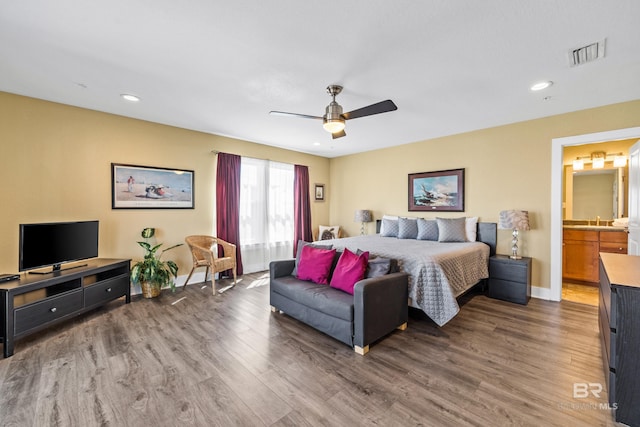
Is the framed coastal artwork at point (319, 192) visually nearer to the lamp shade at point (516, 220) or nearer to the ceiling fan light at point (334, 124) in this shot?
the ceiling fan light at point (334, 124)

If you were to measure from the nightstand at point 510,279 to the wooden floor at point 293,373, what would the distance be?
48 centimetres

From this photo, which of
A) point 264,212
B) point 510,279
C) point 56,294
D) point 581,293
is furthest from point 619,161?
point 56,294

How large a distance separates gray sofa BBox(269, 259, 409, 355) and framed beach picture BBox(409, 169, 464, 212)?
2571 mm

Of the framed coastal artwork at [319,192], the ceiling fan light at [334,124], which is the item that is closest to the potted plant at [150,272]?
the ceiling fan light at [334,124]

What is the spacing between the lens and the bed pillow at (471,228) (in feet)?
→ 14.1

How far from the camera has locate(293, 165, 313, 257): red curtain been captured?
6.04 meters

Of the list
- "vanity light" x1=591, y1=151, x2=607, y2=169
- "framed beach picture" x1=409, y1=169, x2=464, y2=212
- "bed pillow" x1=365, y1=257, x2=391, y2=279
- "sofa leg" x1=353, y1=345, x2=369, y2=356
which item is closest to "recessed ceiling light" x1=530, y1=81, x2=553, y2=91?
"framed beach picture" x1=409, y1=169, x2=464, y2=212

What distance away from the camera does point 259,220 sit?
5.47 metres

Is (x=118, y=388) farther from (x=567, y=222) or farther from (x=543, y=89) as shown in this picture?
(x=567, y=222)

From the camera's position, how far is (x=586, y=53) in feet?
7.32

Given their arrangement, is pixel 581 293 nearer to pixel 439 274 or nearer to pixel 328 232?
pixel 439 274

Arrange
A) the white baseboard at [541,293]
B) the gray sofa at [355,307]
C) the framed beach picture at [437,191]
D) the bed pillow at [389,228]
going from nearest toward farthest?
the gray sofa at [355,307] < the white baseboard at [541,293] < the framed beach picture at [437,191] < the bed pillow at [389,228]

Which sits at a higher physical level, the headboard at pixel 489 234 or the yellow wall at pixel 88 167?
the yellow wall at pixel 88 167

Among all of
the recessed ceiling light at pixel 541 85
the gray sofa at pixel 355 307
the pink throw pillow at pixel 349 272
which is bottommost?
the gray sofa at pixel 355 307
